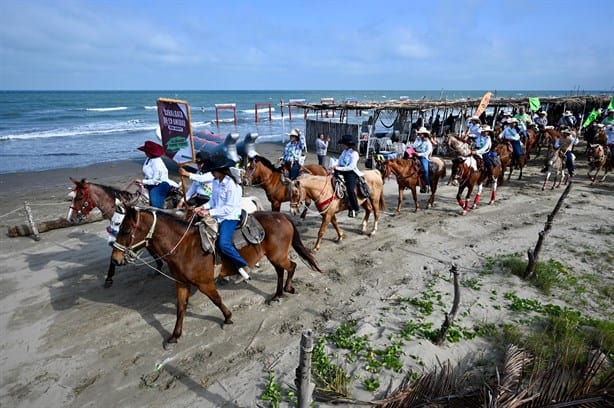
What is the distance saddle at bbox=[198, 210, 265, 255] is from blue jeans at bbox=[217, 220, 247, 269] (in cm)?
8

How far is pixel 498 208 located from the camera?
11.3m

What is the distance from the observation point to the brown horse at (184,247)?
447cm

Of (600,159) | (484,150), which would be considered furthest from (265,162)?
(600,159)

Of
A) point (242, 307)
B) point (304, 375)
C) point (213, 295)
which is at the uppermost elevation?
point (304, 375)

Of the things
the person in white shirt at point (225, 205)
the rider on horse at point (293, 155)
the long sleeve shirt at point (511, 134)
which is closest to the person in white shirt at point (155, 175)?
the person in white shirt at point (225, 205)

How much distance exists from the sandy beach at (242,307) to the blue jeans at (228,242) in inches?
44.0

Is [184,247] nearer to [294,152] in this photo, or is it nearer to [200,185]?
[200,185]

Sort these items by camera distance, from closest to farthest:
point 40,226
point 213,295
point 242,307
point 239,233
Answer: point 213,295 → point 239,233 → point 242,307 → point 40,226

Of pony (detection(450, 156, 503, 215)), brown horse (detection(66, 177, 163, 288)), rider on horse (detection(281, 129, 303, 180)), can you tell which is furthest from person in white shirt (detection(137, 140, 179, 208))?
pony (detection(450, 156, 503, 215))

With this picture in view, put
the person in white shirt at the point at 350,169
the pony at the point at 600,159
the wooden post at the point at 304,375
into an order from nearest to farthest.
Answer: the wooden post at the point at 304,375
the person in white shirt at the point at 350,169
the pony at the point at 600,159

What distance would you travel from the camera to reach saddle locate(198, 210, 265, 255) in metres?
5.00

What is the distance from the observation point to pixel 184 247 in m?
4.93

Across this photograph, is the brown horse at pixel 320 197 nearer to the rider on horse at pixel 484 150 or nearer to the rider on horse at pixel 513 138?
the rider on horse at pixel 484 150

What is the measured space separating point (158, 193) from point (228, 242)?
3.20m
